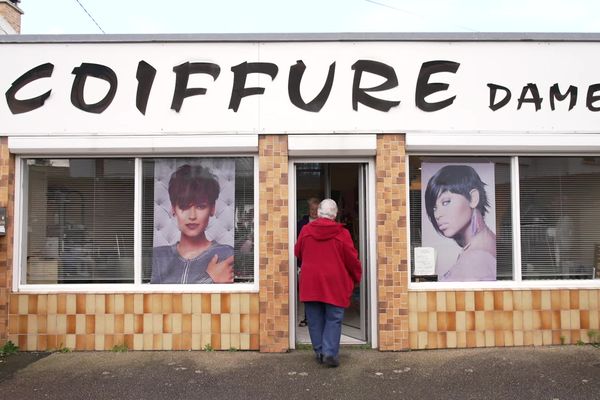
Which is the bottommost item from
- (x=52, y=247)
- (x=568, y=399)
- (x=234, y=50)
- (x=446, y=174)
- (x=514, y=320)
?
(x=568, y=399)

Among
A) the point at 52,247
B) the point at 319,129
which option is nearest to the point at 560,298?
the point at 319,129

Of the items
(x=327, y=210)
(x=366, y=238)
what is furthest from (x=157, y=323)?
(x=366, y=238)

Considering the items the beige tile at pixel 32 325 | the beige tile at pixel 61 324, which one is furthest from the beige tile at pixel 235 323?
the beige tile at pixel 32 325

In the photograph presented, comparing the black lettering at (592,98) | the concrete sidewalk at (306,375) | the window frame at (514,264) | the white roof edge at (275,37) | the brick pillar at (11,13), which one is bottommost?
the concrete sidewalk at (306,375)

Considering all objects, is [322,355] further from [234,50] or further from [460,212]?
[234,50]

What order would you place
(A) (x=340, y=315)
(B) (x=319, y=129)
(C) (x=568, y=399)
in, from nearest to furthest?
1. (C) (x=568, y=399)
2. (A) (x=340, y=315)
3. (B) (x=319, y=129)

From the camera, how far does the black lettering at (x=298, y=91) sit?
19.2ft

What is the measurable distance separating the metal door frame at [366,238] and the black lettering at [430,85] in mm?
845

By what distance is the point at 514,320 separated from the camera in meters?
5.89

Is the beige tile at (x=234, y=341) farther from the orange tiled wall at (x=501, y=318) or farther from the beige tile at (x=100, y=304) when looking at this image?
the orange tiled wall at (x=501, y=318)

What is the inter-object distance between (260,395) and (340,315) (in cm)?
118

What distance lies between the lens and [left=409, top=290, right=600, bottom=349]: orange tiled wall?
19.1ft

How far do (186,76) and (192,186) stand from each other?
1227 millimetres

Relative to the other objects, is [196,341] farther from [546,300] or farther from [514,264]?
[546,300]
